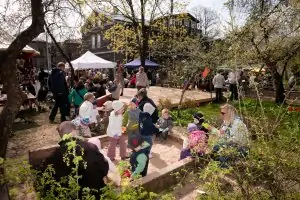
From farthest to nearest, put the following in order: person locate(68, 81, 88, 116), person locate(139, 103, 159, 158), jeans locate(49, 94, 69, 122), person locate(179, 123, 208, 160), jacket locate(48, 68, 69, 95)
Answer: jeans locate(49, 94, 69, 122), jacket locate(48, 68, 69, 95), person locate(68, 81, 88, 116), person locate(139, 103, 159, 158), person locate(179, 123, 208, 160)

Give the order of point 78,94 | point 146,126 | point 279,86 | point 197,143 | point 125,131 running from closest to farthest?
1. point 197,143
2. point 146,126
3. point 125,131
4. point 78,94
5. point 279,86

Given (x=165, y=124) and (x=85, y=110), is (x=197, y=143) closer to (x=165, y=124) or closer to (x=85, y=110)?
(x=85, y=110)

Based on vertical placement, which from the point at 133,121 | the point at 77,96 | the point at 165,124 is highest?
the point at 77,96

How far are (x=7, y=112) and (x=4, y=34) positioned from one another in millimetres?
4557

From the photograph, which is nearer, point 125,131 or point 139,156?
point 139,156

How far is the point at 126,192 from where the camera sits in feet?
9.58

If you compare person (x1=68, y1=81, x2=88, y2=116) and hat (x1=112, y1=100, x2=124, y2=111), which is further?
person (x1=68, y1=81, x2=88, y2=116)

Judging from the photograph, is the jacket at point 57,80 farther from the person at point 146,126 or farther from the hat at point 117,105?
the person at point 146,126

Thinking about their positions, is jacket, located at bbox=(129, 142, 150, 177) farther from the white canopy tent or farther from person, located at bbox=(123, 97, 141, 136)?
the white canopy tent

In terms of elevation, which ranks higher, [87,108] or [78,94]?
[78,94]

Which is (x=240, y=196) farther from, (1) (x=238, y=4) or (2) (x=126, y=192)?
(1) (x=238, y=4)

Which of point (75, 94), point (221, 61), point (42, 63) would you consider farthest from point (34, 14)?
point (42, 63)

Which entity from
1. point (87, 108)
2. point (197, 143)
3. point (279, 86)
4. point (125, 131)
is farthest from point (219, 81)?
point (197, 143)

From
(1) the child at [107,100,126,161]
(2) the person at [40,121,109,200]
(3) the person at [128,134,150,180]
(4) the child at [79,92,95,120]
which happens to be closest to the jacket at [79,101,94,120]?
(4) the child at [79,92,95,120]
